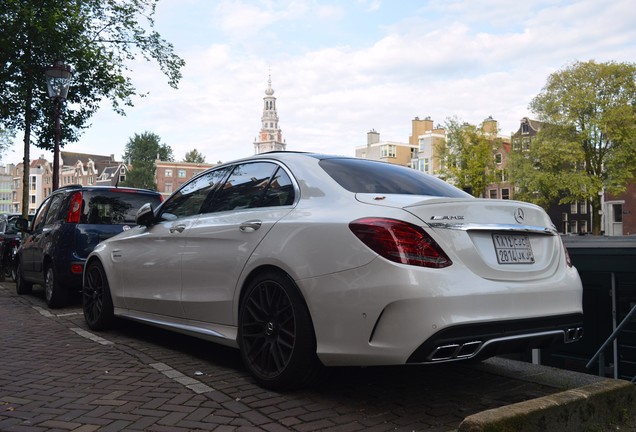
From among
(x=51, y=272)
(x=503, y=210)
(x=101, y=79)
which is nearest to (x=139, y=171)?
(x=101, y=79)

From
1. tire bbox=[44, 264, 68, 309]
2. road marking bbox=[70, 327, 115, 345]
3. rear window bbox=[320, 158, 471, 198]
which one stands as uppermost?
rear window bbox=[320, 158, 471, 198]

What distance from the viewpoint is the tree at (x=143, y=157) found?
101812 millimetres

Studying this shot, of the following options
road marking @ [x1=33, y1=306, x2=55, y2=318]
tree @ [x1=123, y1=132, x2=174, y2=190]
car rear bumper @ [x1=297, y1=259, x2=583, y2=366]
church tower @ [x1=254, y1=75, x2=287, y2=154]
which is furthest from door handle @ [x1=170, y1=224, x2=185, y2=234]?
church tower @ [x1=254, y1=75, x2=287, y2=154]

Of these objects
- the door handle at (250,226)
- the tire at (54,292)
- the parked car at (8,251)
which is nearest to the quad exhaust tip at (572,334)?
the door handle at (250,226)

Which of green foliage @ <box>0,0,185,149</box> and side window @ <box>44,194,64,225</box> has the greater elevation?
green foliage @ <box>0,0,185,149</box>

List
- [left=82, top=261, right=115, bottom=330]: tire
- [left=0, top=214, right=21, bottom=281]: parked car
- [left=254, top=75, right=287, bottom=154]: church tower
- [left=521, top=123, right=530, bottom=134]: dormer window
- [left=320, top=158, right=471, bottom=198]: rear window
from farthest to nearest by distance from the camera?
[left=254, top=75, right=287, bottom=154]: church tower → [left=521, top=123, right=530, bottom=134]: dormer window → [left=0, top=214, right=21, bottom=281]: parked car → [left=82, top=261, right=115, bottom=330]: tire → [left=320, top=158, right=471, bottom=198]: rear window

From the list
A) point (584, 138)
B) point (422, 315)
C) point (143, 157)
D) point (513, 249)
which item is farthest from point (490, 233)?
point (143, 157)

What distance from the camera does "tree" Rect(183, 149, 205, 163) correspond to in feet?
394

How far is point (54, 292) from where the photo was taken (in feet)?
27.9

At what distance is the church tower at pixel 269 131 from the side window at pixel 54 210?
6984 inches

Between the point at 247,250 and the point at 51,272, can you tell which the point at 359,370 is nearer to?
the point at 247,250

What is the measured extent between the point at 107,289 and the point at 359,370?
302 cm

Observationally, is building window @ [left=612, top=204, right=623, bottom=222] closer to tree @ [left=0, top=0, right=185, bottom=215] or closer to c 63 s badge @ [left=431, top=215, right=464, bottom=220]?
tree @ [left=0, top=0, right=185, bottom=215]

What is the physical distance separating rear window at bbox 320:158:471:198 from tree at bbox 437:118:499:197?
47.4m
